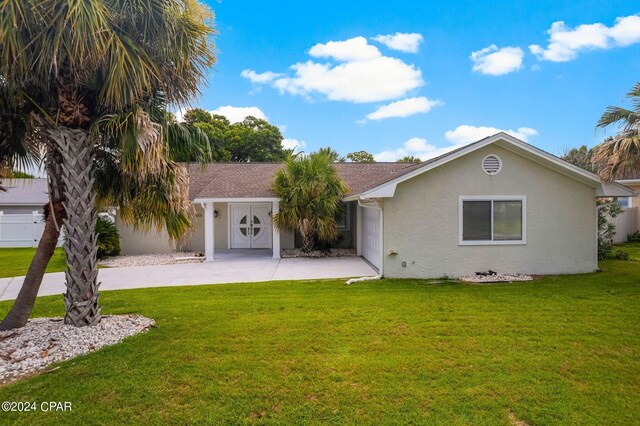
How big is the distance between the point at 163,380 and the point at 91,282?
97.3 inches

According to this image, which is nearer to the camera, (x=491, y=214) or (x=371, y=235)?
(x=491, y=214)

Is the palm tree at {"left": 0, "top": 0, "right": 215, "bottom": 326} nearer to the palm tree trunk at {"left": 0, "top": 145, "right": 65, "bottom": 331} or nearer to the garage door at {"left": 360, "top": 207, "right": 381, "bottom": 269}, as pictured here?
the palm tree trunk at {"left": 0, "top": 145, "right": 65, "bottom": 331}

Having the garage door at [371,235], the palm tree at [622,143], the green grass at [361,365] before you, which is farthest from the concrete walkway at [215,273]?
the palm tree at [622,143]

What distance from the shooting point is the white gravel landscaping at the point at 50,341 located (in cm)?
461

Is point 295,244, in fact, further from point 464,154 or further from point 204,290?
point 464,154

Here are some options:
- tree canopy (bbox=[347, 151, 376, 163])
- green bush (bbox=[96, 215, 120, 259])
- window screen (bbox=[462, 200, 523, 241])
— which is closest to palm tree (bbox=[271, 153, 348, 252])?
window screen (bbox=[462, 200, 523, 241])

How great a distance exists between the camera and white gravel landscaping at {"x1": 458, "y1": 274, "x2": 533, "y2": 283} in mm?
9316

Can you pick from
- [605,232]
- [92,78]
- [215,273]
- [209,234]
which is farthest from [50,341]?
[605,232]

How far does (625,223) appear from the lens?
1847 cm

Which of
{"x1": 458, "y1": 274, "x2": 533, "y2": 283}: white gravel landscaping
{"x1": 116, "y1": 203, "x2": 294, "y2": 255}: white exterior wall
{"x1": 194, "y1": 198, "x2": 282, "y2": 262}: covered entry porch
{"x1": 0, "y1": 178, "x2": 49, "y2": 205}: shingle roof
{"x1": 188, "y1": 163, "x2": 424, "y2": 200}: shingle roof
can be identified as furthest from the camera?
{"x1": 0, "y1": 178, "x2": 49, "y2": 205}: shingle roof

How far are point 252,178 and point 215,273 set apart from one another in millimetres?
6324

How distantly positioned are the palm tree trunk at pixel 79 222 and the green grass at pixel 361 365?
1.10m

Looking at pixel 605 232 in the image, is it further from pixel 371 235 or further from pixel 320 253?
pixel 320 253

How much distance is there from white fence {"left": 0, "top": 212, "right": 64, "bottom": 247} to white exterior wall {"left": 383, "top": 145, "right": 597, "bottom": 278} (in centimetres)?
1910
